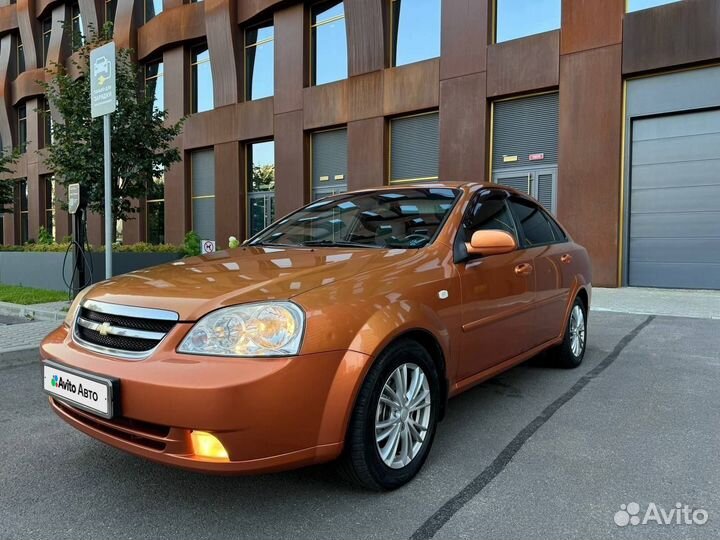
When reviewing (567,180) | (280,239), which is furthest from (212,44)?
(280,239)

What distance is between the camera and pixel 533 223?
14.7ft

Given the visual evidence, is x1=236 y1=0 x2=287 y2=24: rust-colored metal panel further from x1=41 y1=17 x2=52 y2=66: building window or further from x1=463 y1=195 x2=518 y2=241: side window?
x1=41 y1=17 x2=52 y2=66: building window

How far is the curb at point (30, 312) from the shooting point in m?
7.86

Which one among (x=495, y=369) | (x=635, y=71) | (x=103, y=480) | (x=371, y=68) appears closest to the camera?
(x=103, y=480)

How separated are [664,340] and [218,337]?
5572 millimetres

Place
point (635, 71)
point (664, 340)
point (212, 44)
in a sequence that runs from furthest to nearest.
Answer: point (212, 44) < point (635, 71) < point (664, 340)

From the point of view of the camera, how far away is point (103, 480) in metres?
2.82

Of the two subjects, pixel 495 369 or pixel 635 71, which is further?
pixel 635 71

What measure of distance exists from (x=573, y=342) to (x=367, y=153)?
412 inches

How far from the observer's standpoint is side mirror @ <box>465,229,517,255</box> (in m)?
3.19

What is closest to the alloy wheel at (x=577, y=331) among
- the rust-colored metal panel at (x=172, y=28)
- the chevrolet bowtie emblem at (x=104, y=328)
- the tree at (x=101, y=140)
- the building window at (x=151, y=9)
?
the chevrolet bowtie emblem at (x=104, y=328)

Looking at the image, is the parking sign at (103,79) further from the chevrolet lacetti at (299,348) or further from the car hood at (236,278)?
the car hood at (236,278)

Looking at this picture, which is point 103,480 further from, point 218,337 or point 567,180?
point 567,180

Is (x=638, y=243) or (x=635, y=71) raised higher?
(x=635, y=71)
